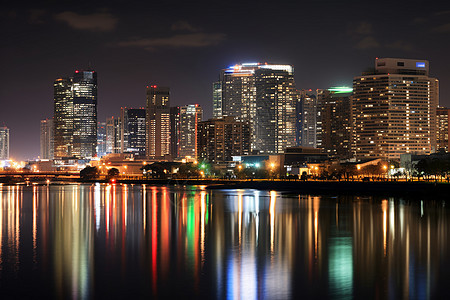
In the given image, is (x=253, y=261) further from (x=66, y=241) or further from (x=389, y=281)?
(x=66, y=241)

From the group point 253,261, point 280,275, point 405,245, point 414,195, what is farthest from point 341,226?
→ point 414,195

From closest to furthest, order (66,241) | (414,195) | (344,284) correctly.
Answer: (344,284)
(66,241)
(414,195)

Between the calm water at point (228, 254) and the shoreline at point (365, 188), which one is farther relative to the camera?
the shoreline at point (365, 188)

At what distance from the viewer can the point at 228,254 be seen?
4300 centimetres

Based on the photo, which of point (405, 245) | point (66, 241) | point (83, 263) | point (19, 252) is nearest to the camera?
point (83, 263)

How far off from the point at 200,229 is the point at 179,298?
90.5ft

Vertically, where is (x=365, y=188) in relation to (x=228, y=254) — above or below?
above

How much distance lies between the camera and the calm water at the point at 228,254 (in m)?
32.5

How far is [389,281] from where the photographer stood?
34.1 m

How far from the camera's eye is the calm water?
107 ft

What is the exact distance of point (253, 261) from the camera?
4034 centimetres

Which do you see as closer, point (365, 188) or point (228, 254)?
point (228, 254)

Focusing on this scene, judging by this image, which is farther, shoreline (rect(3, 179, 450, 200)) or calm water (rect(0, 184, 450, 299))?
shoreline (rect(3, 179, 450, 200))

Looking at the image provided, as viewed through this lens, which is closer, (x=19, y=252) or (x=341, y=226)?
(x=19, y=252)
